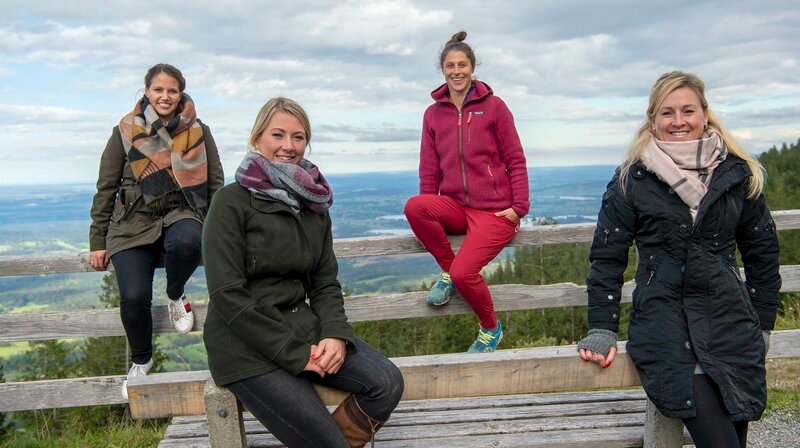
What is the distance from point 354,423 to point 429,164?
7.51ft

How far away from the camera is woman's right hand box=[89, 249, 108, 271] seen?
3.97 meters

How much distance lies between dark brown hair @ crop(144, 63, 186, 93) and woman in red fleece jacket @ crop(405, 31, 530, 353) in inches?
62.6

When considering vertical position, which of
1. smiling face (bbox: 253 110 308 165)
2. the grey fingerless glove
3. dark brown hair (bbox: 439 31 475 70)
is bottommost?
the grey fingerless glove

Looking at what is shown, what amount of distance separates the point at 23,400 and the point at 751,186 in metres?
4.30

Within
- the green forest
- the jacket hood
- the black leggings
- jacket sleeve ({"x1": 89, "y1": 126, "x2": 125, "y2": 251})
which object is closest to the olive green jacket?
jacket sleeve ({"x1": 89, "y1": 126, "x2": 125, "y2": 251})

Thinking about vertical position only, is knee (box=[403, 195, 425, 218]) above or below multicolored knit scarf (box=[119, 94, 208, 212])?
below

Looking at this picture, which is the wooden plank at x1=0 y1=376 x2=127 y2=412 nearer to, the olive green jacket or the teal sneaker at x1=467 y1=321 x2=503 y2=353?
the olive green jacket

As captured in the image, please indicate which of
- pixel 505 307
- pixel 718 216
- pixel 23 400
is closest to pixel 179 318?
pixel 23 400

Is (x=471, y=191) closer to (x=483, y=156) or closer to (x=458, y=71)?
(x=483, y=156)

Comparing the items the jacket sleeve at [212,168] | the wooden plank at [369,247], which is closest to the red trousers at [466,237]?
the wooden plank at [369,247]

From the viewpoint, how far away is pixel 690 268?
8.61 feet

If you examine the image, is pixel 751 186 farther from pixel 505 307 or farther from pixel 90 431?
pixel 90 431

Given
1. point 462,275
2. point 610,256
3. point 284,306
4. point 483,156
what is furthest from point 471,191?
point 284,306

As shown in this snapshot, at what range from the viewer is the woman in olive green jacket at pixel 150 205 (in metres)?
3.86
